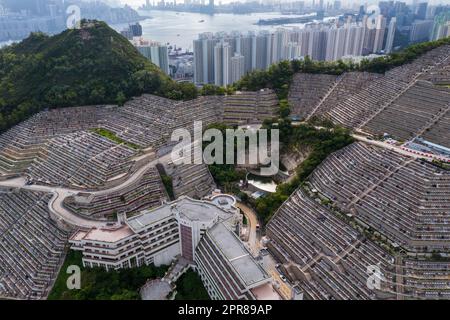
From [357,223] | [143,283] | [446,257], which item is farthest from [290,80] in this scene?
[143,283]

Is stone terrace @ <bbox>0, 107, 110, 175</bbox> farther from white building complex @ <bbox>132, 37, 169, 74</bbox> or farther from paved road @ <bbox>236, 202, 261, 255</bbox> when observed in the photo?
white building complex @ <bbox>132, 37, 169, 74</bbox>

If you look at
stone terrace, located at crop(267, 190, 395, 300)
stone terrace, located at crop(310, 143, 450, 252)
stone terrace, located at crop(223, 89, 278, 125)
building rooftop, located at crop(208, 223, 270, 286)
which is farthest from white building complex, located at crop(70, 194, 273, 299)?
stone terrace, located at crop(223, 89, 278, 125)

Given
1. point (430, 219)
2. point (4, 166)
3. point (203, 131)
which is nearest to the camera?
point (430, 219)

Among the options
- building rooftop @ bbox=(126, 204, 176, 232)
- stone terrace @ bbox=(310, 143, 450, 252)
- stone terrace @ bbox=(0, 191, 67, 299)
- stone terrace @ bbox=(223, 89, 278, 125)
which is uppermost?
stone terrace @ bbox=(223, 89, 278, 125)

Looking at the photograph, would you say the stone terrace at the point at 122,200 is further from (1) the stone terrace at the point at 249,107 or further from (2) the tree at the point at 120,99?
(2) the tree at the point at 120,99

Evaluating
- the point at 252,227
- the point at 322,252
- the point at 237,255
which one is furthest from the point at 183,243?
the point at 322,252

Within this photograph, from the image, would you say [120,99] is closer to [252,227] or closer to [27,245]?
[27,245]

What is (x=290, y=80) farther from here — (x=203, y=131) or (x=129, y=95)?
(x=129, y=95)
